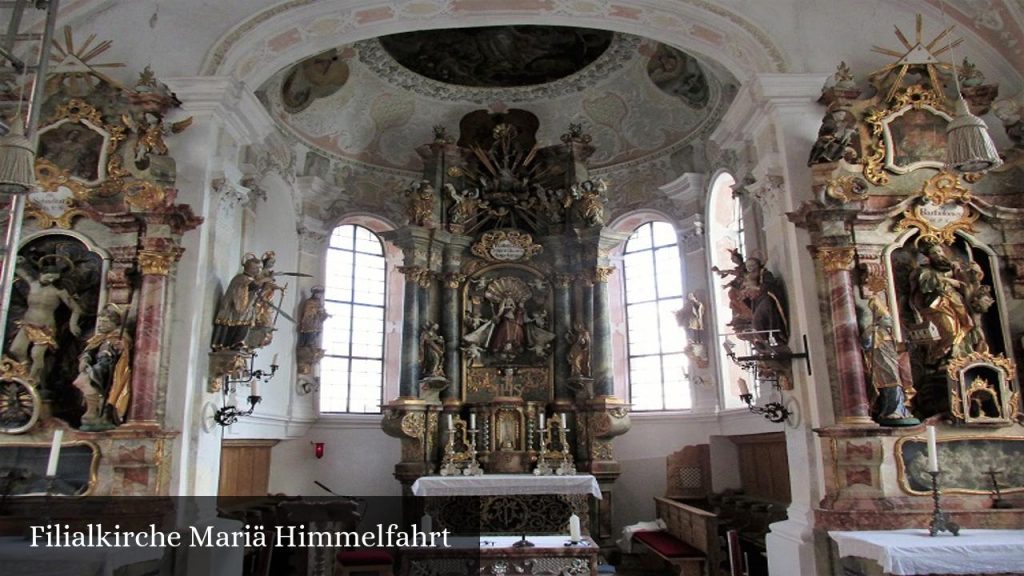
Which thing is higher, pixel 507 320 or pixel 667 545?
pixel 507 320

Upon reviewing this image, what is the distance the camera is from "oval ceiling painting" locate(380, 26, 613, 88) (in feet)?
37.8

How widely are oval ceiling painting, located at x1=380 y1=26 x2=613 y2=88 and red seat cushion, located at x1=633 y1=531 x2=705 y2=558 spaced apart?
24.0 feet

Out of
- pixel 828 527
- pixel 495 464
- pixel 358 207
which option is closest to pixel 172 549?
pixel 495 464

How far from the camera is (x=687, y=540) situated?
9.11m

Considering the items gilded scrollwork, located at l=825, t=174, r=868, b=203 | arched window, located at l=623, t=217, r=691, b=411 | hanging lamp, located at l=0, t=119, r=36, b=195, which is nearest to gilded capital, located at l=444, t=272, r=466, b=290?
arched window, located at l=623, t=217, r=691, b=411

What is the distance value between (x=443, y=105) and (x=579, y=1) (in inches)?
187

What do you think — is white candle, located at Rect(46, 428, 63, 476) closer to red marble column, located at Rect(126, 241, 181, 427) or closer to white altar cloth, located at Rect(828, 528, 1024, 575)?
red marble column, located at Rect(126, 241, 181, 427)

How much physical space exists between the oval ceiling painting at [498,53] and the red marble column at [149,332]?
5.83 m

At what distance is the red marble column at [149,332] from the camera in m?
6.73

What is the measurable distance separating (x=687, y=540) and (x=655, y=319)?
4.20 meters

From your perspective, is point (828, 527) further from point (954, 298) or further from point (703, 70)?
point (703, 70)

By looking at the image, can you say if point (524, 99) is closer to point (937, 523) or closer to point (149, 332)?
point (149, 332)

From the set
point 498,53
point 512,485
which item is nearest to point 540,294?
point 512,485

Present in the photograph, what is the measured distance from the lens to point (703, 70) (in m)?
10.6
